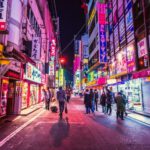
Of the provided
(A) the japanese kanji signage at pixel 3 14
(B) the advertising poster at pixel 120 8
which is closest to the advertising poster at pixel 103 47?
(B) the advertising poster at pixel 120 8

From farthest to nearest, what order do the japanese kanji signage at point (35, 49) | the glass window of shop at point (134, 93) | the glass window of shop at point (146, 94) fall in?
the japanese kanji signage at point (35, 49) < the glass window of shop at point (134, 93) < the glass window of shop at point (146, 94)

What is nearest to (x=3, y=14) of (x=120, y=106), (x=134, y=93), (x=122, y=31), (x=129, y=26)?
(x=120, y=106)

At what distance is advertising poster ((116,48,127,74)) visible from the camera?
63.7 feet

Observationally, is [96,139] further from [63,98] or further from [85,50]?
[85,50]

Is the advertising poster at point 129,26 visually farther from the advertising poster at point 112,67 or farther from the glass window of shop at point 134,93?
the advertising poster at point 112,67

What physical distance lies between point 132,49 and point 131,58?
0.93m

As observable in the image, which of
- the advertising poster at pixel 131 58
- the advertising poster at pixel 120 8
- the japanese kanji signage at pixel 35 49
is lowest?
the advertising poster at pixel 131 58

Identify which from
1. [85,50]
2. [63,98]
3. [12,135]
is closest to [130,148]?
[12,135]

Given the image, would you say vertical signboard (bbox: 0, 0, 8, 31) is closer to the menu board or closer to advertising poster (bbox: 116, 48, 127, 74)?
advertising poster (bbox: 116, 48, 127, 74)

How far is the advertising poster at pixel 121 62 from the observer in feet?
63.7

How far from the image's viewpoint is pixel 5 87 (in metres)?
12.0

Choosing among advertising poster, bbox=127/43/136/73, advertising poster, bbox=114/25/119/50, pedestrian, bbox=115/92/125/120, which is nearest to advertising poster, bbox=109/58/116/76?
advertising poster, bbox=114/25/119/50

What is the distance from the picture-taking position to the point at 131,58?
57.2 feet

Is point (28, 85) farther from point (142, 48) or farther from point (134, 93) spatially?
point (142, 48)
